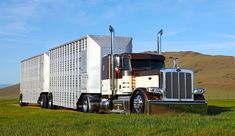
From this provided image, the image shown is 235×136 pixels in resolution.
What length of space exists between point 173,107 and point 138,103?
1.61 meters

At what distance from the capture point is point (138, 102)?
20.9 meters

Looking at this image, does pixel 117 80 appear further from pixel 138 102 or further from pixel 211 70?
pixel 211 70

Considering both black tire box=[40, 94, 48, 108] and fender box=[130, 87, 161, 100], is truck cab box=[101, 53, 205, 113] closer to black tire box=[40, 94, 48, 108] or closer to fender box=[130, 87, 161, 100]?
fender box=[130, 87, 161, 100]

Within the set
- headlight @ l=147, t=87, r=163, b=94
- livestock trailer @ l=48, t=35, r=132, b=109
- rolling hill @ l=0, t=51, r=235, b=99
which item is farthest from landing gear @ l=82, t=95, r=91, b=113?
rolling hill @ l=0, t=51, r=235, b=99

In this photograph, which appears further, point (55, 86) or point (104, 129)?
point (55, 86)

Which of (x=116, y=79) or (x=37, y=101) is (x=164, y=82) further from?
(x=37, y=101)

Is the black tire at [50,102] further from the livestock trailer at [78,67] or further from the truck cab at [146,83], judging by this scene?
the truck cab at [146,83]

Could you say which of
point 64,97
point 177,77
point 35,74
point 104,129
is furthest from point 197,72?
point 104,129

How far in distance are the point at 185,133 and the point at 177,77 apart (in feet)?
31.0

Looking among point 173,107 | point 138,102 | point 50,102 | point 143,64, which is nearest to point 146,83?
point 138,102

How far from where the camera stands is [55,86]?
1272 inches

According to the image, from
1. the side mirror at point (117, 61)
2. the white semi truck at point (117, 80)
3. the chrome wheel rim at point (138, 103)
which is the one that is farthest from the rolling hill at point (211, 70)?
the chrome wheel rim at point (138, 103)

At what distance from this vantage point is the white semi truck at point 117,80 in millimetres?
20562

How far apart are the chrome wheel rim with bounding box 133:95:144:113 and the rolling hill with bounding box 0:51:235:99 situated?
2380 inches
